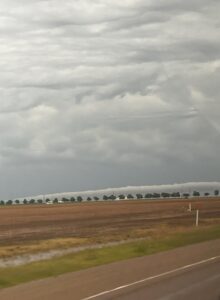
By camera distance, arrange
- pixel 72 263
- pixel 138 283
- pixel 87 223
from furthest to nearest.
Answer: pixel 87 223, pixel 72 263, pixel 138 283

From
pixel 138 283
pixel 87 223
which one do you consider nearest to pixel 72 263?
pixel 138 283

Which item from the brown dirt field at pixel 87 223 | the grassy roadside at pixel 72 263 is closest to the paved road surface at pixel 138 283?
the grassy roadside at pixel 72 263

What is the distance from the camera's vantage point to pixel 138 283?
56.4 feet

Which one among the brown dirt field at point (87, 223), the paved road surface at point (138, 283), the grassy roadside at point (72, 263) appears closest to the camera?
the paved road surface at point (138, 283)

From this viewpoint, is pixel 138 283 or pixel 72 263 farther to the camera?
pixel 72 263

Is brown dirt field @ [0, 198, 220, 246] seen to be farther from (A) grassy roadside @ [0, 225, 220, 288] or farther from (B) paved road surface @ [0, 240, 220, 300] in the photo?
(B) paved road surface @ [0, 240, 220, 300]

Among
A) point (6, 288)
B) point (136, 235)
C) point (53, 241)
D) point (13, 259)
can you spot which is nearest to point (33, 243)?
point (53, 241)

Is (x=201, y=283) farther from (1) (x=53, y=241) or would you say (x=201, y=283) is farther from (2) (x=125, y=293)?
(1) (x=53, y=241)

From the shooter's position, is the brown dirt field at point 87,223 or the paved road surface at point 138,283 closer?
the paved road surface at point 138,283

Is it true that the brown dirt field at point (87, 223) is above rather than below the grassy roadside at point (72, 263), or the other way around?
above

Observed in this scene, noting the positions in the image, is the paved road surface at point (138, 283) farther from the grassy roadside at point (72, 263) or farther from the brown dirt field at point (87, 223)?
the brown dirt field at point (87, 223)

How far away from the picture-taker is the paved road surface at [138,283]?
49.0 ft

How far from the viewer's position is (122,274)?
1994 centimetres

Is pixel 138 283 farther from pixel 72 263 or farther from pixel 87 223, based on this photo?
pixel 87 223
